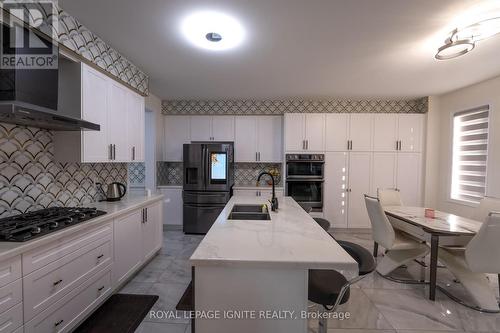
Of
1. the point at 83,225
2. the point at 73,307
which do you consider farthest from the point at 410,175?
the point at 73,307

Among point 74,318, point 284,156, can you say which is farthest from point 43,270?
point 284,156

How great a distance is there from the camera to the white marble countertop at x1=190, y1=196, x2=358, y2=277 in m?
1.10

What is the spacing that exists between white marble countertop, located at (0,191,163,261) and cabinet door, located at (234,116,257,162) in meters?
1.90

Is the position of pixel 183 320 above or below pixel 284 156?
below

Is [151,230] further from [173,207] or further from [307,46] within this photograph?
[307,46]

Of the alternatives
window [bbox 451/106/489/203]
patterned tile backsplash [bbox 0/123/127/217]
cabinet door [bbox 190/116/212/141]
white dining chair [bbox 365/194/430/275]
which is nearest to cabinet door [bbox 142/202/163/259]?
patterned tile backsplash [bbox 0/123/127/217]

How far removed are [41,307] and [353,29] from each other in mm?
3068

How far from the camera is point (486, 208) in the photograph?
265 centimetres

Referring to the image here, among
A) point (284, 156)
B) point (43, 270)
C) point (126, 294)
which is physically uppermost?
point (284, 156)

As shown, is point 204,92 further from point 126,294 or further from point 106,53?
point 126,294

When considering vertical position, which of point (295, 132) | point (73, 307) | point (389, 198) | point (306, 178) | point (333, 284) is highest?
point (295, 132)

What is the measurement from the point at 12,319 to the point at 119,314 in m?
0.88

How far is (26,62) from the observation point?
1.61 meters

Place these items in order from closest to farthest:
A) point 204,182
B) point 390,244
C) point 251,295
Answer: point 251,295 → point 390,244 → point 204,182
